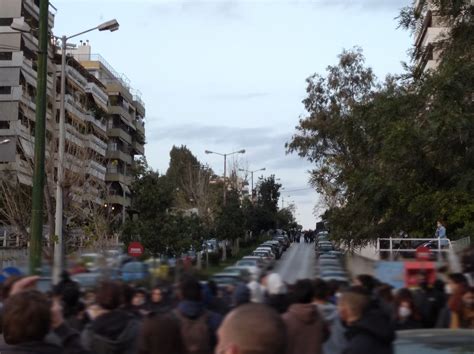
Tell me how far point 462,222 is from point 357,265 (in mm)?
29592

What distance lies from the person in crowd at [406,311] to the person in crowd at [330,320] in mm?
811

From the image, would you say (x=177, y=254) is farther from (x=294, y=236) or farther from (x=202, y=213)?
(x=294, y=236)

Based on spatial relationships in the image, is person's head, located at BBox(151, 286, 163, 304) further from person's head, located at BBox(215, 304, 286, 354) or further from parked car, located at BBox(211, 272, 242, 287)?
person's head, located at BBox(215, 304, 286, 354)

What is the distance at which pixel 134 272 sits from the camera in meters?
8.25

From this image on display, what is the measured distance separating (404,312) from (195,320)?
2.38m

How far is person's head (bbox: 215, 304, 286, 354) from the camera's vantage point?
2.79 meters

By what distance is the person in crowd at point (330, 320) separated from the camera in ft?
20.9

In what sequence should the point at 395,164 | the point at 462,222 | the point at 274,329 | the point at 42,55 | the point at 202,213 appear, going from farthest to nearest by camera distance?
1. the point at 202,213
2. the point at 462,222
3. the point at 395,164
4. the point at 42,55
5. the point at 274,329

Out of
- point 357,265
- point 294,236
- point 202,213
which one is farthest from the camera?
point 294,236

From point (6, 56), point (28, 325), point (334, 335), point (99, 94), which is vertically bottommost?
point (334, 335)

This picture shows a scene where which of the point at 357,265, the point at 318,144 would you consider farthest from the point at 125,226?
the point at 357,265

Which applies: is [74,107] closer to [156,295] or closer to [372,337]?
[156,295]

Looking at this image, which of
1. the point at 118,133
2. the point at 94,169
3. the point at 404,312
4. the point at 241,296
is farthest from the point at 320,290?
the point at 118,133

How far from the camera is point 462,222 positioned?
36969 mm
